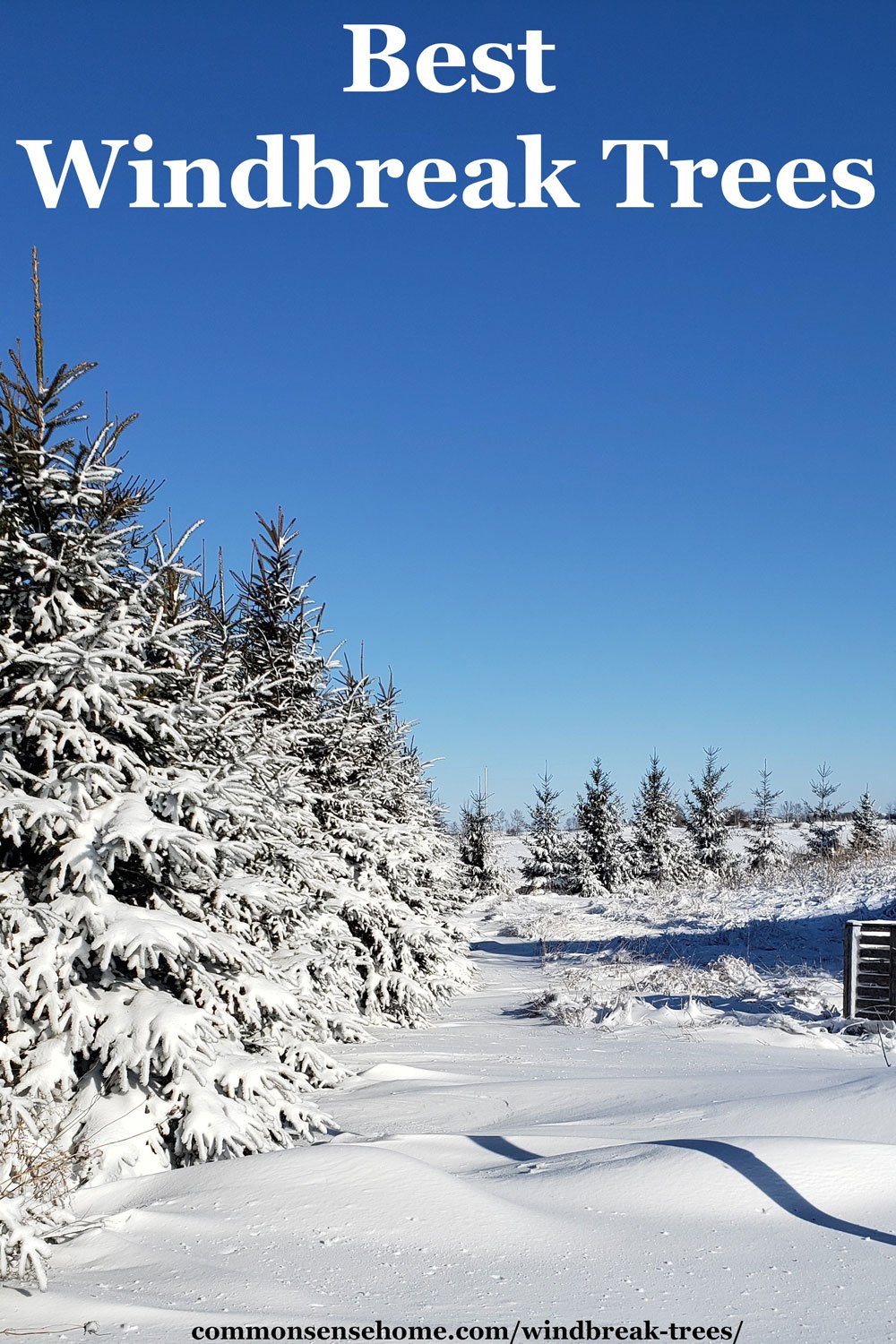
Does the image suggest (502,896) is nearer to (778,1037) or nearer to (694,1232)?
(778,1037)

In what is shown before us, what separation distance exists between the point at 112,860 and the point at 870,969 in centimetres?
1002

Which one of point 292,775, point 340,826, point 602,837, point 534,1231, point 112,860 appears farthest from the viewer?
point 602,837

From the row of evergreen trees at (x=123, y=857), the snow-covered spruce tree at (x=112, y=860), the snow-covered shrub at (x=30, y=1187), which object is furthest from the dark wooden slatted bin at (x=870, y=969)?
the snow-covered shrub at (x=30, y=1187)

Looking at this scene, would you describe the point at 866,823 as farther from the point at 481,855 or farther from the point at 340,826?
the point at 340,826

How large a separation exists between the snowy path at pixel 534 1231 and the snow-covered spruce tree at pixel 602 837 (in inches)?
1087

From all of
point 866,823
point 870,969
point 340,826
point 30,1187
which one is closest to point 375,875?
point 340,826

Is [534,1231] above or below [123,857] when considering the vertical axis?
below

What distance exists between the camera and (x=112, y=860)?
5.57 metres

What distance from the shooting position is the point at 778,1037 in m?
10.1

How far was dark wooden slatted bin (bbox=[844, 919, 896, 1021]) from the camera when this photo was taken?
37.1 feet

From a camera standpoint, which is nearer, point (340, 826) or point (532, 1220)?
point (532, 1220)

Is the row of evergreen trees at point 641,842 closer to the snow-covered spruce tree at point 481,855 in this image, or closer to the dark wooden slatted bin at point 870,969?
the snow-covered spruce tree at point 481,855

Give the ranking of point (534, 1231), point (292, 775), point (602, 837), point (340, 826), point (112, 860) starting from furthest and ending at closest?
point (602, 837) → point (340, 826) → point (292, 775) → point (112, 860) → point (534, 1231)

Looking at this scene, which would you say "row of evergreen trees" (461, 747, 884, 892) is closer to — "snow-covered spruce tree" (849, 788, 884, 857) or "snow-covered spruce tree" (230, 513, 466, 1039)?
"snow-covered spruce tree" (849, 788, 884, 857)
